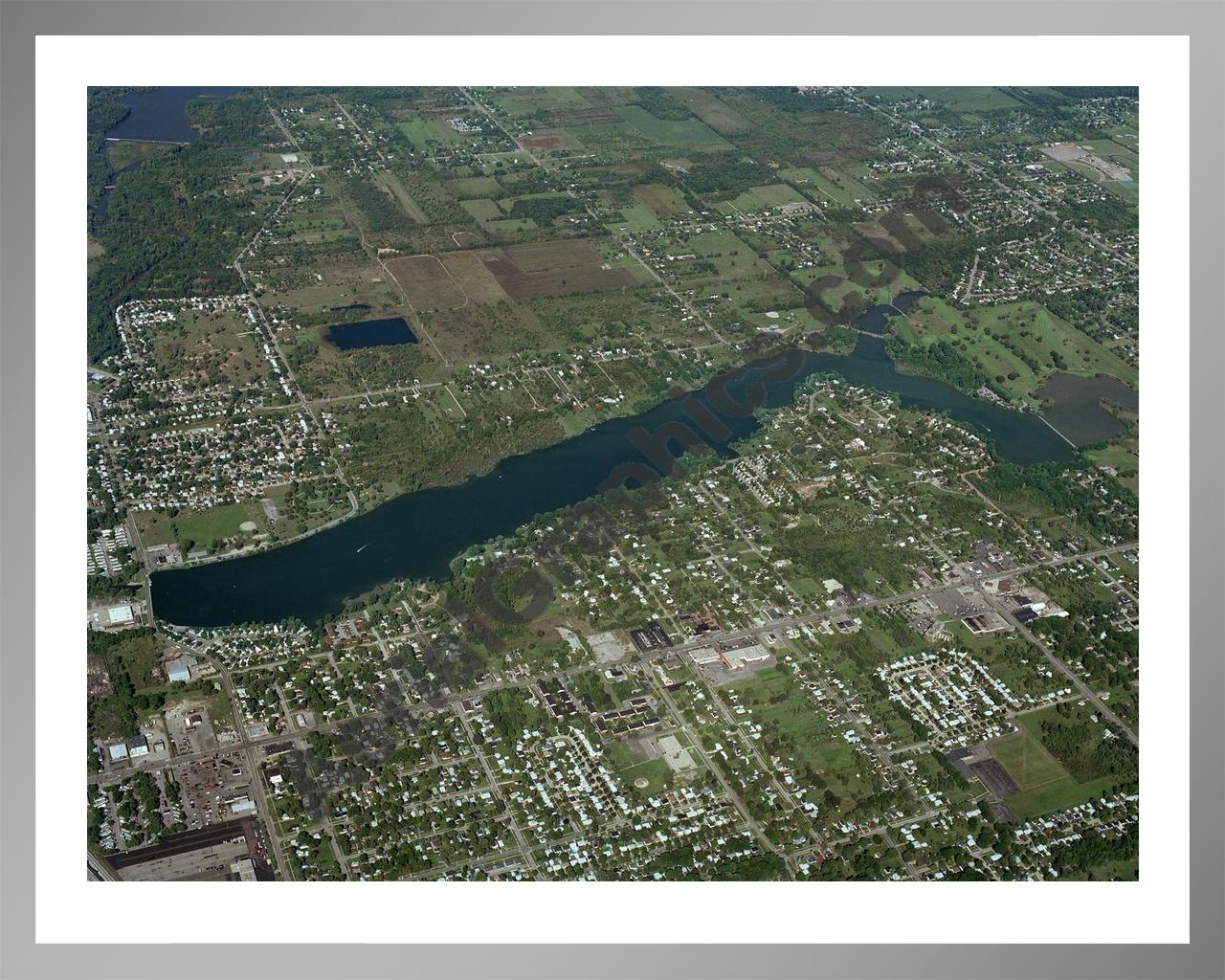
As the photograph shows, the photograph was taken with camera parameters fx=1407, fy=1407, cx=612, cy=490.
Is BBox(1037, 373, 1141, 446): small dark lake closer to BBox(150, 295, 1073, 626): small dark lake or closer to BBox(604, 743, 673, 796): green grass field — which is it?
BBox(150, 295, 1073, 626): small dark lake

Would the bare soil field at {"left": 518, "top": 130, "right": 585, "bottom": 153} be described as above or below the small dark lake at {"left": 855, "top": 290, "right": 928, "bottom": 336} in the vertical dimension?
above

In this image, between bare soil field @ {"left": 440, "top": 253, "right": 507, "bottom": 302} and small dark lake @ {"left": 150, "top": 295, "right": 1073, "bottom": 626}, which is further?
bare soil field @ {"left": 440, "top": 253, "right": 507, "bottom": 302}

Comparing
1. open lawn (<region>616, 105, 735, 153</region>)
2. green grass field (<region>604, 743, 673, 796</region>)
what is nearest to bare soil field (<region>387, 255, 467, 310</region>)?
open lawn (<region>616, 105, 735, 153</region>)

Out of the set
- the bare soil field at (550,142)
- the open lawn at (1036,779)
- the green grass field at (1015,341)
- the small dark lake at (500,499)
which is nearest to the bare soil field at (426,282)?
the small dark lake at (500,499)

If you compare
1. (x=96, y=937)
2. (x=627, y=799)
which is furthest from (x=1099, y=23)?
(x=627, y=799)

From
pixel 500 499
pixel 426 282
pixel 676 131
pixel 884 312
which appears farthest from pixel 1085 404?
pixel 676 131

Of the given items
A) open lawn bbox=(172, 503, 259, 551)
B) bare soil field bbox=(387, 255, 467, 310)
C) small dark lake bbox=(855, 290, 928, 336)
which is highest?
bare soil field bbox=(387, 255, 467, 310)

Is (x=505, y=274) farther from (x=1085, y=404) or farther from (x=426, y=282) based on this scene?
(x=1085, y=404)

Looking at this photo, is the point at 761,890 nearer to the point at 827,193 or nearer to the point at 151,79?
the point at 151,79
